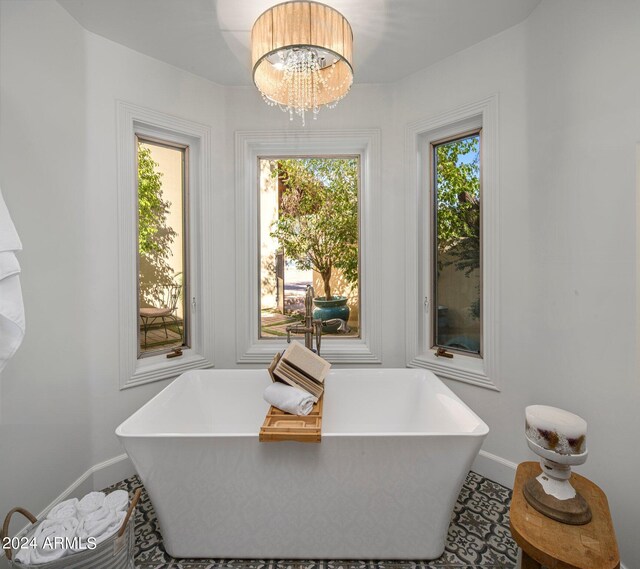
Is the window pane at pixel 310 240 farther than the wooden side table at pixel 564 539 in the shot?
Yes

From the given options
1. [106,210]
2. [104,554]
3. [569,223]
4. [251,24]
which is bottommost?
[104,554]

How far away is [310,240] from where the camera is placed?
9.07ft

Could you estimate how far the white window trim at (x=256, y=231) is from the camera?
254 cm

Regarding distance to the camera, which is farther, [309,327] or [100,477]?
[309,327]

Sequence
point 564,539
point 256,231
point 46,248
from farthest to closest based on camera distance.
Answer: point 256,231, point 46,248, point 564,539

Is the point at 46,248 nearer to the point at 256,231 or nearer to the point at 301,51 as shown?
the point at 256,231

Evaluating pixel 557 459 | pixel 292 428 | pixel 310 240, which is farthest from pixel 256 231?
pixel 557 459

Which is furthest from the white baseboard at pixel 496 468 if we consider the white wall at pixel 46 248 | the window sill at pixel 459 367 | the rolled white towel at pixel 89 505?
the white wall at pixel 46 248

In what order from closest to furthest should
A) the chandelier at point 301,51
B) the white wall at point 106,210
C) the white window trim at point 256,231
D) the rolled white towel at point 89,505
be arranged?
the rolled white towel at point 89,505 < the chandelier at point 301,51 < the white wall at point 106,210 < the white window trim at point 256,231

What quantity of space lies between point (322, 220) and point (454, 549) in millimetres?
2158

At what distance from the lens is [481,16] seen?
1.92 meters

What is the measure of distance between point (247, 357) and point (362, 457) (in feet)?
4.47

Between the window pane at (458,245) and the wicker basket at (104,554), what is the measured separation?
2.01 m

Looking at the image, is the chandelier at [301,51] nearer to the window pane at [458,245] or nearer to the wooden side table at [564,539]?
the window pane at [458,245]
